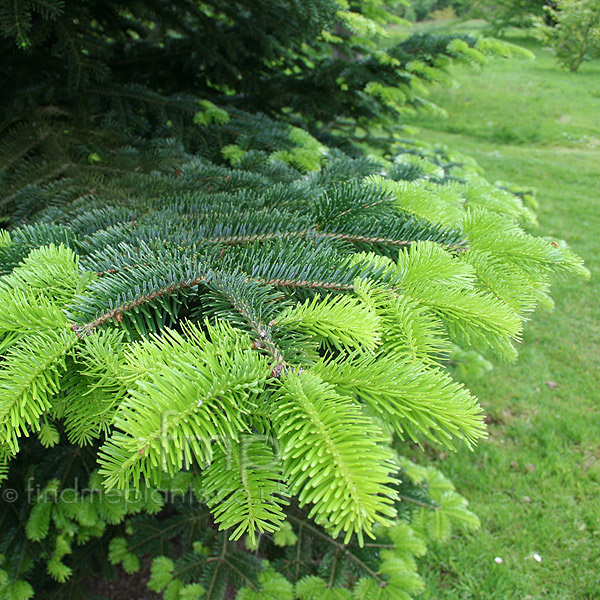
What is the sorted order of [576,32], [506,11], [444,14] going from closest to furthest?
1. [576,32]
2. [506,11]
3. [444,14]

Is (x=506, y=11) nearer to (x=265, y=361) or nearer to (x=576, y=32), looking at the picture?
(x=576, y=32)

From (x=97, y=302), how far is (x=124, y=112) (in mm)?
1726

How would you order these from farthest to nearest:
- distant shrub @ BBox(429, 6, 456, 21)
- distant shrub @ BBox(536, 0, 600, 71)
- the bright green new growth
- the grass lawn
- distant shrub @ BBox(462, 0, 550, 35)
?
distant shrub @ BBox(429, 6, 456, 21)
distant shrub @ BBox(462, 0, 550, 35)
distant shrub @ BBox(536, 0, 600, 71)
the grass lawn
the bright green new growth

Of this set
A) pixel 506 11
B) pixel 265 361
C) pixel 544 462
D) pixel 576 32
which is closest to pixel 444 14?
pixel 506 11

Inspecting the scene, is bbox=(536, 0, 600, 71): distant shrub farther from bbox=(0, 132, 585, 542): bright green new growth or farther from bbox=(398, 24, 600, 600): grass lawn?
bbox=(0, 132, 585, 542): bright green new growth

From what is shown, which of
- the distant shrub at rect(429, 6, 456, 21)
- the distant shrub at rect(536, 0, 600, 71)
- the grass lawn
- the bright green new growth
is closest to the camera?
the bright green new growth

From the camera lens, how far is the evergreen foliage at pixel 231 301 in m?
0.59

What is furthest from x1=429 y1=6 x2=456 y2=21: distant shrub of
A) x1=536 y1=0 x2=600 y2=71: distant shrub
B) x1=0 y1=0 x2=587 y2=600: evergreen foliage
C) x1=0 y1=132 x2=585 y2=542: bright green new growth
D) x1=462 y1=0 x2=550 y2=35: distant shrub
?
x1=0 y1=132 x2=585 y2=542: bright green new growth

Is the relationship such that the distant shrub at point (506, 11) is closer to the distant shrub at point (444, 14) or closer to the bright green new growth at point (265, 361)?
the distant shrub at point (444, 14)

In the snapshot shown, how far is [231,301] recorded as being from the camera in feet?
2.57

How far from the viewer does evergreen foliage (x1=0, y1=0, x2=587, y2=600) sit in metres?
0.59

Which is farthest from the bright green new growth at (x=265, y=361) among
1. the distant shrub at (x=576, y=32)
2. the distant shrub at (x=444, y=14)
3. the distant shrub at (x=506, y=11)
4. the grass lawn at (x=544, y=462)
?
the distant shrub at (x=444, y=14)

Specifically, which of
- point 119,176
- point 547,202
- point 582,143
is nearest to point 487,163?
point 547,202

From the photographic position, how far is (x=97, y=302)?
2.51 feet
